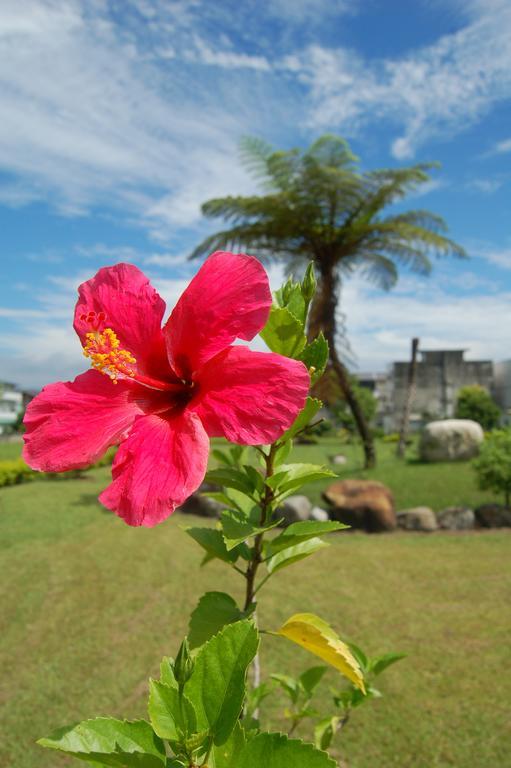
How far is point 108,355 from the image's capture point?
0.66 m

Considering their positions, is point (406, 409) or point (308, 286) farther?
point (406, 409)

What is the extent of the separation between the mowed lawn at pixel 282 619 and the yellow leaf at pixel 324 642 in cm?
246

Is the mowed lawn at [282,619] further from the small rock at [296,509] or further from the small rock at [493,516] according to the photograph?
the small rock at [296,509]

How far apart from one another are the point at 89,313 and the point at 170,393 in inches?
5.4

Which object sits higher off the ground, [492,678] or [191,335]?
[191,335]

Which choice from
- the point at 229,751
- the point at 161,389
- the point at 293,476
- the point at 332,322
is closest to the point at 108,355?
the point at 161,389

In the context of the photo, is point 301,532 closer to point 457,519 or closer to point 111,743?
point 111,743

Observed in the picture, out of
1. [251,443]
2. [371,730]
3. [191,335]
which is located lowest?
[371,730]

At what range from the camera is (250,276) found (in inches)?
24.6

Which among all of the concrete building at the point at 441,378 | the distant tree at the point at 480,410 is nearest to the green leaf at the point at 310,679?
the distant tree at the point at 480,410

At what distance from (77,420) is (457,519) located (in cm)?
739

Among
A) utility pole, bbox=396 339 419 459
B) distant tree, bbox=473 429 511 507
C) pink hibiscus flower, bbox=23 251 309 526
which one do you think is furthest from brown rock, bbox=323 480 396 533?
utility pole, bbox=396 339 419 459

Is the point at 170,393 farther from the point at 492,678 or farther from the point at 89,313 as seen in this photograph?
the point at 492,678

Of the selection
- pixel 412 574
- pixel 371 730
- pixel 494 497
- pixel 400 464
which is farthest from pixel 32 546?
pixel 400 464
